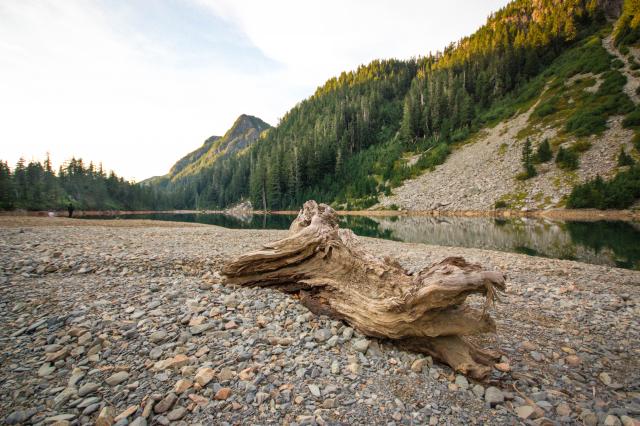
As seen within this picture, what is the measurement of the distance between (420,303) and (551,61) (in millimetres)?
113477

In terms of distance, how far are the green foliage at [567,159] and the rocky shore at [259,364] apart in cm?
4407

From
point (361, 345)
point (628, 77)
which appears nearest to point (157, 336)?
point (361, 345)

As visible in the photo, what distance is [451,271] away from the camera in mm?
4195

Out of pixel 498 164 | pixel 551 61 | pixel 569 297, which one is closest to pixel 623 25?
pixel 551 61

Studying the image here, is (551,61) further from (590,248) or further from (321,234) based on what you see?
(321,234)

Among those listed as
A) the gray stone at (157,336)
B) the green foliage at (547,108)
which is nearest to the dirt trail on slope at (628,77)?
the green foliage at (547,108)

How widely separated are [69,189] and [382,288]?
12075 cm

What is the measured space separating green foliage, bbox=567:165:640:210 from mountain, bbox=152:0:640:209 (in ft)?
0.84

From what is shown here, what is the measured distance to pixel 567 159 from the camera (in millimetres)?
39531

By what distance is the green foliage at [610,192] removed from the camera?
2964 cm

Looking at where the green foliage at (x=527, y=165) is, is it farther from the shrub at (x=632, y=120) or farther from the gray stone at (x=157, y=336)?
the gray stone at (x=157, y=336)

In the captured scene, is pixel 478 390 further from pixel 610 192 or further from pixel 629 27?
pixel 629 27

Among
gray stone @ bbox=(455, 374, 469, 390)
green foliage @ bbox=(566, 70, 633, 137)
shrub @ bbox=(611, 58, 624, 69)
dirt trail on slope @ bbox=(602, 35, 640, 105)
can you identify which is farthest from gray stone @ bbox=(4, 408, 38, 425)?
shrub @ bbox=(611, 58, 624, 69)

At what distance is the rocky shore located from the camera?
3.14 metres
